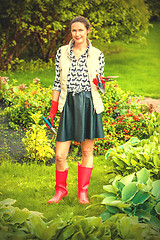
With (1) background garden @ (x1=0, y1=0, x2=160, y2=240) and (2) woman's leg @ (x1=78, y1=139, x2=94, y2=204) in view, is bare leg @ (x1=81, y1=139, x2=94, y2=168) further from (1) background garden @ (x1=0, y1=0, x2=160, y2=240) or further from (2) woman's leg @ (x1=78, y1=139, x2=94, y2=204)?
(1) background garden @ (x1=0, y1=0, x2=160, y2=240)

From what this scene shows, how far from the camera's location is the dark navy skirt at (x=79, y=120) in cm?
340

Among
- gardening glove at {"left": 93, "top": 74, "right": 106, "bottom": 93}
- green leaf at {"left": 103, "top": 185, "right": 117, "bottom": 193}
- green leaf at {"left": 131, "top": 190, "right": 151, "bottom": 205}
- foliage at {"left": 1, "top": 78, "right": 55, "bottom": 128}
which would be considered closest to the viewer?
green leaf at {"left": 131, "top": 190, "right": 151, "bottom": 205}

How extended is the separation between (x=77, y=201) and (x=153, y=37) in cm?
1813

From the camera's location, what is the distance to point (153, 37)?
20359mm

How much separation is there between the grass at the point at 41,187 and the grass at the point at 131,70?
182 inches

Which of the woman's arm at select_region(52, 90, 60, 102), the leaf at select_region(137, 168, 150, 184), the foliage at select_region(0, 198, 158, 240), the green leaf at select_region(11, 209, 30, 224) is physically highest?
the woman's arm at select_region(52, 90, 60, 102)

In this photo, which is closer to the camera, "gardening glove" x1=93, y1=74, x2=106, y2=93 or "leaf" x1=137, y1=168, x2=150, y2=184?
"leaf" x1=137, y1=168, x2=150, y2=184

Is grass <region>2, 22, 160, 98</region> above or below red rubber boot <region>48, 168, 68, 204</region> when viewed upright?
above

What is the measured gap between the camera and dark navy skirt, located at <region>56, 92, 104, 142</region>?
134 inches

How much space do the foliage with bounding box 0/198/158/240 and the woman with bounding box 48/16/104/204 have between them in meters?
1.24

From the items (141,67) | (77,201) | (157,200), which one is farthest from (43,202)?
(141,67)

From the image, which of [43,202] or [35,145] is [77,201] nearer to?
[43,202]

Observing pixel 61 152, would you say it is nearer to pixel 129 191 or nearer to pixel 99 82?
pixel 99 82

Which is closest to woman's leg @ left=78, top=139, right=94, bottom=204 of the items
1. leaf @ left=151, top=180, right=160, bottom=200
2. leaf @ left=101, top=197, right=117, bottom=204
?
leaf @ left=101, top=197, right=117, bottom=204
